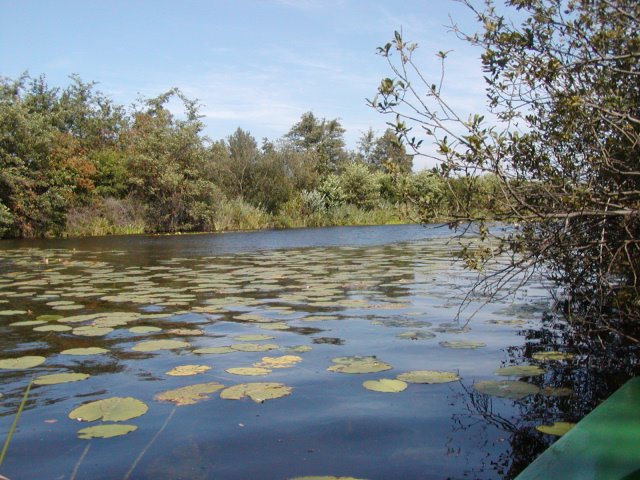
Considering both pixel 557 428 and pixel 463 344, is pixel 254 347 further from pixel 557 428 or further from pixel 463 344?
pixel 557 428

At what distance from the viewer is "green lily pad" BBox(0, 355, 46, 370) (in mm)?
2836

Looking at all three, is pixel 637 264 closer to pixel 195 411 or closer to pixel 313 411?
pixel 313 411

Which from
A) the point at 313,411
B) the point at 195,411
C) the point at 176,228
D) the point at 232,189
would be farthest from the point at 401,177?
the point at 232,189

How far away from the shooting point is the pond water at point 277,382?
1.83 meters

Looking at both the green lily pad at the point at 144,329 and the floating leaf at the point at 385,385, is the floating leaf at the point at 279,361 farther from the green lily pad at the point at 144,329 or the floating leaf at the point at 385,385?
the green lily pad at the point at 144,329

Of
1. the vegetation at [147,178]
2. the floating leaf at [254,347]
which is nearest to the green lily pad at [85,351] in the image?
the floating leaf at [254,347]

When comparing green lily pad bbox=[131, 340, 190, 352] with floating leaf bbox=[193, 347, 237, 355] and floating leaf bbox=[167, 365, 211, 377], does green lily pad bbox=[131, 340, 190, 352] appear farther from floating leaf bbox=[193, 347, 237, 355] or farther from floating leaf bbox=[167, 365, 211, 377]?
floating leaf bbox=[167, 365, 211, 377]

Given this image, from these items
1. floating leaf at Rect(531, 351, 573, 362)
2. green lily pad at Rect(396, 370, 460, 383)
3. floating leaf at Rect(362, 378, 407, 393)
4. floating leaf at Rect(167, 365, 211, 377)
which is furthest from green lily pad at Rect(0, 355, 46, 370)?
floating leaf at Rect(531, 351, 573, 362)

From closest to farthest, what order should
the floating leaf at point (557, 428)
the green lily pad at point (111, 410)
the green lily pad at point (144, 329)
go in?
1. the floating leaf at point (557, 428)
2. the green lily pad at point (111, 410)
3. the green lily pad at point (144, 329)

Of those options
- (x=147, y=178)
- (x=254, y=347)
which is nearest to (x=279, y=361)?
(x=254, y=347)

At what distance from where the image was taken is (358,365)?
2.85 m

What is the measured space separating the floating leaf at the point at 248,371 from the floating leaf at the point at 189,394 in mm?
178

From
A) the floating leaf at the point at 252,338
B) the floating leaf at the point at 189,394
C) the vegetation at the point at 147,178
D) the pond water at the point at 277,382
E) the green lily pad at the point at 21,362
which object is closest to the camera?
the pond water at the point at 277,382

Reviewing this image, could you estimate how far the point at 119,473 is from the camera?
5.64 ft
